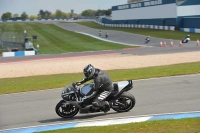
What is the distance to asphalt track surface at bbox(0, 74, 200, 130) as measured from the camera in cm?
1087

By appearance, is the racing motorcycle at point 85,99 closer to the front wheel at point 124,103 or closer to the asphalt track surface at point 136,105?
the front wheel at point 124,103

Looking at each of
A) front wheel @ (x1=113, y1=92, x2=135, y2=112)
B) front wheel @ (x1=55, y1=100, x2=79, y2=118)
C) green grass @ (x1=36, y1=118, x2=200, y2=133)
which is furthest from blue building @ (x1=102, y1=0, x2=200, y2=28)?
green grass @ (x1=36, y1=118, x2=200, y2=133)

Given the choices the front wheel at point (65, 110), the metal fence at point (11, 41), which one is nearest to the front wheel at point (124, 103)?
the front wheel at point (65, 110)

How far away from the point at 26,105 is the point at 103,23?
98.9m

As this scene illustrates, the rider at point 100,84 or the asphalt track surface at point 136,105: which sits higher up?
the rider at point 100,84

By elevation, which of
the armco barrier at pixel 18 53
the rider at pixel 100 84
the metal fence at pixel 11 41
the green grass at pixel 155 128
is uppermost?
the rider at pixel 100 84

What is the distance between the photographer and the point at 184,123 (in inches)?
338

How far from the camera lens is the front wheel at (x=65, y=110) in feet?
35.3

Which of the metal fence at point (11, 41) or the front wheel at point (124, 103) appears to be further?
the metal fence at point (11, 41)

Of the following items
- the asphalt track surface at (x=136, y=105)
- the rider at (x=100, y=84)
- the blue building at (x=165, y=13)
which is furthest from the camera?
the blue building at (x=165, y=13)

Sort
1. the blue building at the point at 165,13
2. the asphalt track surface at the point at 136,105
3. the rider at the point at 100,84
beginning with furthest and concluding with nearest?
the blue building at the point at 165,13 → the asphalt track surface at the point at 136,105 → the rider at the point at 100,84

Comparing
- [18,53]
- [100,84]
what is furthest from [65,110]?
[18,53]

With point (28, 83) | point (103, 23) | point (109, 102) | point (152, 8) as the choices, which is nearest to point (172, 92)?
point (109, 102)

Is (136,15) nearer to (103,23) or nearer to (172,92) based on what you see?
(103,23)
